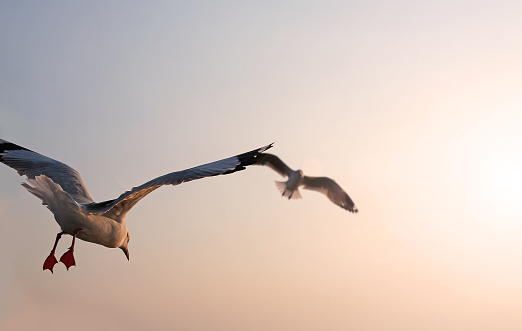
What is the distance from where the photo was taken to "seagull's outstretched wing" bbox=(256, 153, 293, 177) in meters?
29.4

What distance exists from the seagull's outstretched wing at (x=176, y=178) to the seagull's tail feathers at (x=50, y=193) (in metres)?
0.42

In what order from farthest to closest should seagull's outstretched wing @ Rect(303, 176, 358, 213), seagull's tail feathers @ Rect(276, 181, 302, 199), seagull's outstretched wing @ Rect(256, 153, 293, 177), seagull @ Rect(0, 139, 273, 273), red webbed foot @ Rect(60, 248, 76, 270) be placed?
seagull's outstretched wing @ Rect(303, 176, 358, 213), seagull's tail feathers @ Rect(276, 181, 302, 199), seagull's outstretched wing @ Rect(256, 153, 293, 177), red webbed foot @ Rect(60, 248, 76, 270), seagull @ Rect(0, 139, 273, 273)

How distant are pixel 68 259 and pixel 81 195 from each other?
138 cm

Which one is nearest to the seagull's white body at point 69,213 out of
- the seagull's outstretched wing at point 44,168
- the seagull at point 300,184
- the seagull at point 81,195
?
the seagull at point 81,195

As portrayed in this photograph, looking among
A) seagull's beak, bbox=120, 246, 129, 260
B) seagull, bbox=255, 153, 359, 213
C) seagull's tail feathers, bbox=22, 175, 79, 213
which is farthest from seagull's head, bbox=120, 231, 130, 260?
seagull, bbox=255, 153, 359, 213

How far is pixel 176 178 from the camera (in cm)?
1016

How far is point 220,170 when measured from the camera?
10.5 metres

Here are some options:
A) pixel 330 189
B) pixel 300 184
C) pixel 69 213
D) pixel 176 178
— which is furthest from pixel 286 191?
pixel 176 178

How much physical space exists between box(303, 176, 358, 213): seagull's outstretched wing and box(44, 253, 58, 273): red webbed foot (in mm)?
19908

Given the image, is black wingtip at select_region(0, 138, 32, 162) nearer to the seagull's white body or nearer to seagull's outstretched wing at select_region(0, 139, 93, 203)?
seagull's outstretched wing at select_region(0, 139, 93, 203)

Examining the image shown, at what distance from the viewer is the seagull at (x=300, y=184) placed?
2969cm

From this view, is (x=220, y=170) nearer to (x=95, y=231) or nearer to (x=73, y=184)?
(x=95, y=231)

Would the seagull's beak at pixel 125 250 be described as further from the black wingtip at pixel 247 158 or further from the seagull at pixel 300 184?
the seagull at pixel 300 184

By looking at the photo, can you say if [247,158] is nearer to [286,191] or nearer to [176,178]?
[176,178]
